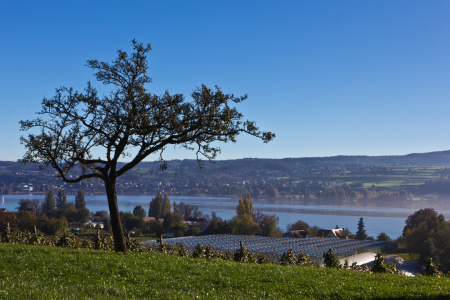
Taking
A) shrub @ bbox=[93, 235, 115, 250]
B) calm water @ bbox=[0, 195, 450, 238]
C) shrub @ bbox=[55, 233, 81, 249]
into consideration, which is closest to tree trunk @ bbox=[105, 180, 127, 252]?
shrub @ bbox=[93, 235, 115, 250]

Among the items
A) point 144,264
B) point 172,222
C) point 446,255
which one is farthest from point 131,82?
point 172,222

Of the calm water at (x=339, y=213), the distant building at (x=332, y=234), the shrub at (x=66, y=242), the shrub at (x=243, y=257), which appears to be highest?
the shrub at (x=66, y=242)

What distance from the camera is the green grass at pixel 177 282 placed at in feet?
22.4

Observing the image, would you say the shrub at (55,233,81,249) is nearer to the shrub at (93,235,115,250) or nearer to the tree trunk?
the shrub at (93,235,115,250)

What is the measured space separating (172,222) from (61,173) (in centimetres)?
7302

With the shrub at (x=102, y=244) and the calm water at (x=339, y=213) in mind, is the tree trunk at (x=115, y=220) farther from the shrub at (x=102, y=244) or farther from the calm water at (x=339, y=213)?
the calm water at (x=339, y=213)

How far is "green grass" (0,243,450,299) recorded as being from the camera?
6.83 meters

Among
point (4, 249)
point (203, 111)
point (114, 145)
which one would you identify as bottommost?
point (4, 249)

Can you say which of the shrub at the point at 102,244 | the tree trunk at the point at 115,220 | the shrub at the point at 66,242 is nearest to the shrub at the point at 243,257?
the tree trunk at the point at 115,220

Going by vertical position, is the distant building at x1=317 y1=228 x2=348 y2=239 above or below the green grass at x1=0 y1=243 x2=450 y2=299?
below

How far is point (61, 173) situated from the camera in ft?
42.4

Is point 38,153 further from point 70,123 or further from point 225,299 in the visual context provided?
point 225,299

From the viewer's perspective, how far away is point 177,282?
7.83 metres

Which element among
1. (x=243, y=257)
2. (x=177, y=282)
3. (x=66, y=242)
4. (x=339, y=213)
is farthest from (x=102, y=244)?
(x=339, y=213)
